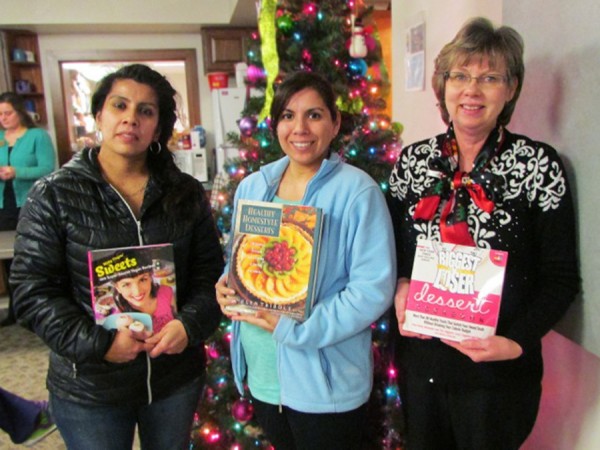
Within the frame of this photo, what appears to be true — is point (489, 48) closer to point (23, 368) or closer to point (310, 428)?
point (310, 428)

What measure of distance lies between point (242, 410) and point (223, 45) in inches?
165

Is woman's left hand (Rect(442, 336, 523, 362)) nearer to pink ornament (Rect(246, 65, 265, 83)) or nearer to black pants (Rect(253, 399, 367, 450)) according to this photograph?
black pants (Rect(253, 399, 367, 450))

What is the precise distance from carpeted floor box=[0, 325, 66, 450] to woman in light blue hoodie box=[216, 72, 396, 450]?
1585 millimetres

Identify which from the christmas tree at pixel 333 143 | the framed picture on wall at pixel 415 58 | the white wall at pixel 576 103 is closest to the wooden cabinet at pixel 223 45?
the framed picture on wall at pixel 415 58

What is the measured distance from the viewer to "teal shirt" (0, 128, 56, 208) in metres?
3.28

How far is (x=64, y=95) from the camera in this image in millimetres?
5125

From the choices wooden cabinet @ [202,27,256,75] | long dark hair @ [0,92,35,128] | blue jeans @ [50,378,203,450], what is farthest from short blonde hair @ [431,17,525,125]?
wooden cabinet @ [202,27,256,75]

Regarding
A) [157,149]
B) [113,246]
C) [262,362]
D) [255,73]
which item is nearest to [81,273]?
[113,246]

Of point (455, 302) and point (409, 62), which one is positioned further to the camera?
point (409, 62)

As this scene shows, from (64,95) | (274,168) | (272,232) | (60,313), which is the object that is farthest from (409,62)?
(64,95)

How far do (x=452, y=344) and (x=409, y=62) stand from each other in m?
1.60

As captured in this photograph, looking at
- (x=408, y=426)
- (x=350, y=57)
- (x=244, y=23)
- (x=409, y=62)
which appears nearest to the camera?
(x=408, y=426)

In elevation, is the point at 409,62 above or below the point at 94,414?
above

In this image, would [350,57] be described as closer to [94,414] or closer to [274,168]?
[274,168]
